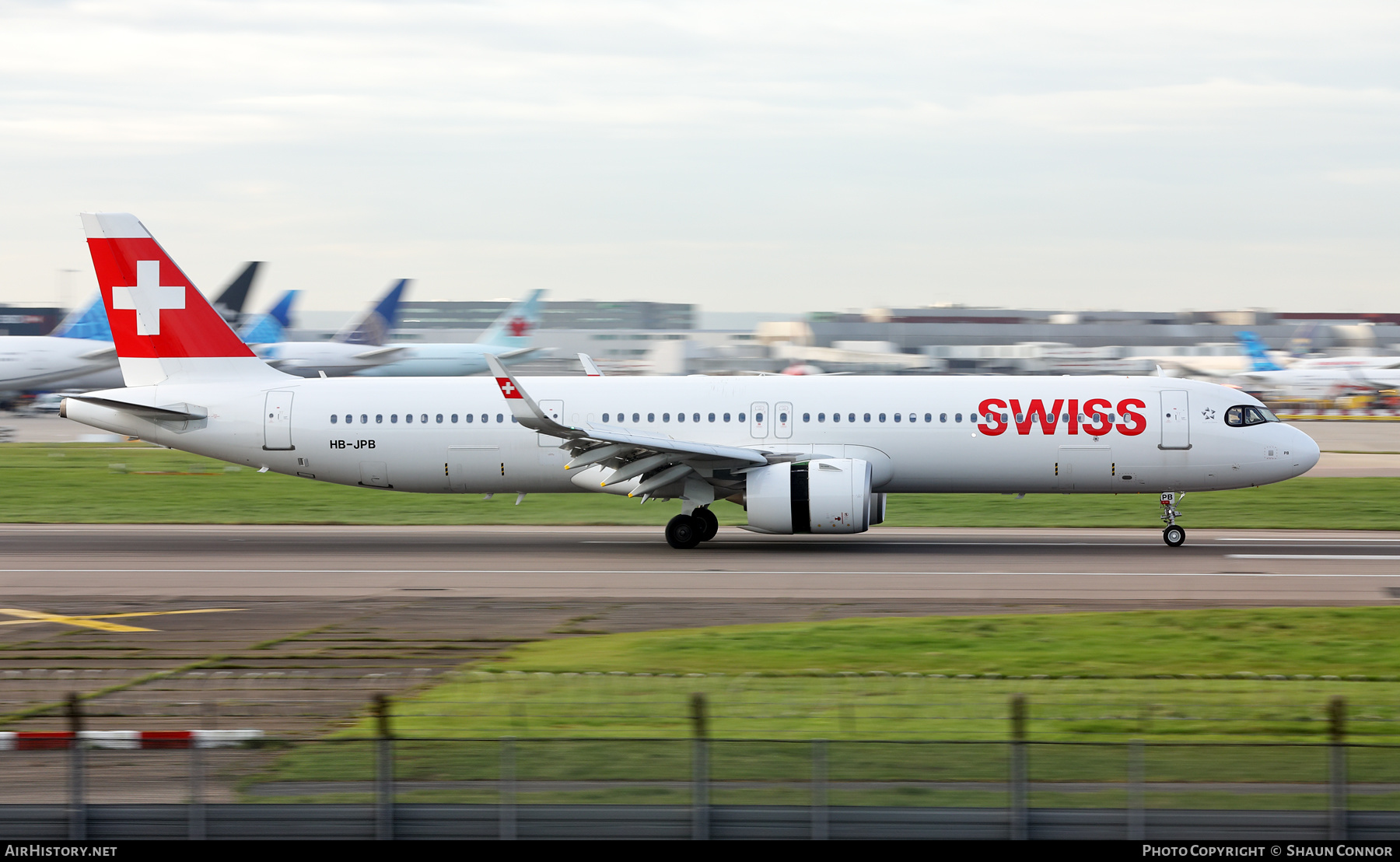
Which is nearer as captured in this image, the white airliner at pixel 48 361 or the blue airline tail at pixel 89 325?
the white airliner at pixel 48 361

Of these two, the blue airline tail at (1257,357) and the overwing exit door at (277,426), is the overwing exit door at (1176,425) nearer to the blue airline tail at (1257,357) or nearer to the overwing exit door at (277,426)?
the overwing exit door at (277,426)

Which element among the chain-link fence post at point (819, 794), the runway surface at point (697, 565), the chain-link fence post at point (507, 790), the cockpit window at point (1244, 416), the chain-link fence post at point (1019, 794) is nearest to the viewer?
the chain-link fence post at point (1019, 794)

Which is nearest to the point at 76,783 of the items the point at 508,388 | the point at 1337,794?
the point at 1337,794

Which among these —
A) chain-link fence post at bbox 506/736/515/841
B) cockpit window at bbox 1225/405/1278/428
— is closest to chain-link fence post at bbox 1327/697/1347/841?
chain-link fence post at bbox 506/736/515/841

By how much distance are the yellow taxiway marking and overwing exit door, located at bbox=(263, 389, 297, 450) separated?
9.01 metres

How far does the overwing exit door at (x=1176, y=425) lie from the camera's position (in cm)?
2625

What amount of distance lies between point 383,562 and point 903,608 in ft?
34.0

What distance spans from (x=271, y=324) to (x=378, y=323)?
21.4ft

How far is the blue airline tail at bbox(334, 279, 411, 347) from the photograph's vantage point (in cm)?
8000

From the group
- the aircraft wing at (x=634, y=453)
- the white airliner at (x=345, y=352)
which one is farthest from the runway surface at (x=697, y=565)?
the white airliner at (x=345, y=352)

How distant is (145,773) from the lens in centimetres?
817

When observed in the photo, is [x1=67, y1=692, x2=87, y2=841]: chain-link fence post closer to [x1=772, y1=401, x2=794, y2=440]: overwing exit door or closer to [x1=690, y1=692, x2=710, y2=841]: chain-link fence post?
[x1=690, y1=692, x2=710, y2=841]: chain-link fence post

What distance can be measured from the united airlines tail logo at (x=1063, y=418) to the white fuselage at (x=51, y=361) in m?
58.8

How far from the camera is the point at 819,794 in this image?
733 centimetres
